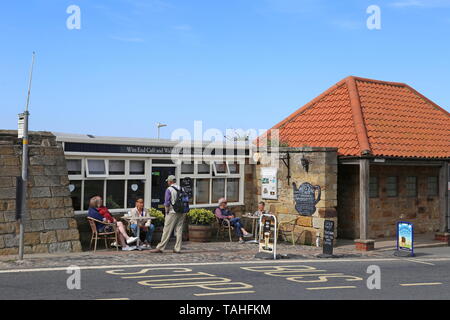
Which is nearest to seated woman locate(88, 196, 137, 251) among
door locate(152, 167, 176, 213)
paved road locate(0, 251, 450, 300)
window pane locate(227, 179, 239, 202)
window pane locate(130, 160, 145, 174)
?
window pane locate(130, 160, 145, 174)

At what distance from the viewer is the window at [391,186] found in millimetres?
17750

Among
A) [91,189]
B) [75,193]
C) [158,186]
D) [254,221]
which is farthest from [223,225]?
[75,193]

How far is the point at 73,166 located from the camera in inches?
535

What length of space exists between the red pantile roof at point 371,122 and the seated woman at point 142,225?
19.1 ft

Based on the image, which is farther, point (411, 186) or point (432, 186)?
point (432, 186)

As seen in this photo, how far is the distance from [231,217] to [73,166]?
4549 millimetres

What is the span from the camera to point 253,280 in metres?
9.36

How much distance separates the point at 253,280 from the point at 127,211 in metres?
5.95

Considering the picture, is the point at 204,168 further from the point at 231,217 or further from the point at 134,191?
the point at 134,191

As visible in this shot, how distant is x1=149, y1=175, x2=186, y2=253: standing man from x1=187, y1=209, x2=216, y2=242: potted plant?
2.27 meters

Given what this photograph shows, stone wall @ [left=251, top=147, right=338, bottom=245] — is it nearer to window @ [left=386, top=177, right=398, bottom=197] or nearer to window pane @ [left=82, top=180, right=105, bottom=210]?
window @ [left=386, top=177, right=398, bottom=197]

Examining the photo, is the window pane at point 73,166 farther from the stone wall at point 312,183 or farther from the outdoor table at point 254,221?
the stone wall at point 312,183
